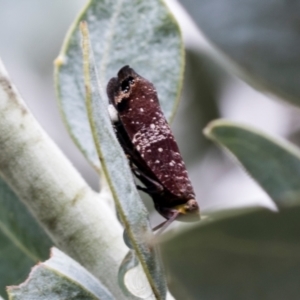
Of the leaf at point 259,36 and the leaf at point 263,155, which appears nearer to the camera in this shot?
the leaf at point 259,36

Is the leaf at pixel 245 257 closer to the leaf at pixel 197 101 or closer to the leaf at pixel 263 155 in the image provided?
the leaf at pixel 263 155

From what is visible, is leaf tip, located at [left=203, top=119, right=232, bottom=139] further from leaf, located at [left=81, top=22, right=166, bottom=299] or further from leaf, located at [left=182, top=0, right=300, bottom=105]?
leaf, located at [left=81, top=22, right=166, bottom=299]

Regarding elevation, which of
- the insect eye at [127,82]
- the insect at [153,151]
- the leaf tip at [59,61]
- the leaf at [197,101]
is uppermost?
the leaf tip at [59,61]

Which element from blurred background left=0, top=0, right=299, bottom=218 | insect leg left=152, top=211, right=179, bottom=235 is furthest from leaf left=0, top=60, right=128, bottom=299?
blurred background left=0, top=0, right=299, bottom=218

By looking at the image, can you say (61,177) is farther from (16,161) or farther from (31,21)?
(31,21)

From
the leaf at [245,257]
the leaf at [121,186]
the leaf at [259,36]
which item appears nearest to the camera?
the leaf at [245,257]

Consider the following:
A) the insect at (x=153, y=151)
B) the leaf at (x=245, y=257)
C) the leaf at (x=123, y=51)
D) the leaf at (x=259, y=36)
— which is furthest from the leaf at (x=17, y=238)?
the leaf at (x=245, y=257)

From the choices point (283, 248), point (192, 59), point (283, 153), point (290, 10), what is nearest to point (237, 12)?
point (290, 10)
